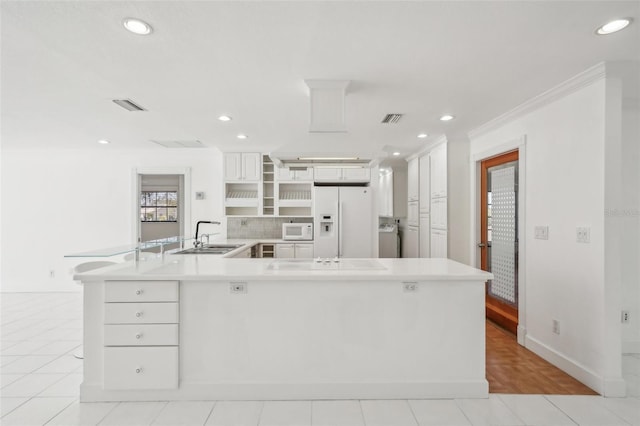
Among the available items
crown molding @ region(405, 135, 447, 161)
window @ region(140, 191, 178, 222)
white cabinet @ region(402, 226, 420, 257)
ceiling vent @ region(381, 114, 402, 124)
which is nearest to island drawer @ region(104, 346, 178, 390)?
ceiling vent @ region(381, 114, 402, 124)

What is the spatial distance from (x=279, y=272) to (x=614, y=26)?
99.8 inches

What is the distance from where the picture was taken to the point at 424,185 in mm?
5566

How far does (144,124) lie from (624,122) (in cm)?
501

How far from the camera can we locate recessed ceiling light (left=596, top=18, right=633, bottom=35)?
189 cm

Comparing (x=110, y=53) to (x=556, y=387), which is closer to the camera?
(x=110, y=53)

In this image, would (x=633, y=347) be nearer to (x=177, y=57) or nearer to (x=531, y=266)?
(x=531, y=266)

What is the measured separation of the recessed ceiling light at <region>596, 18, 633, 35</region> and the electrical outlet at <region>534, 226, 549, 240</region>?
1631mm

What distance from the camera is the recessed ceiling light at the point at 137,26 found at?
1.89 metres

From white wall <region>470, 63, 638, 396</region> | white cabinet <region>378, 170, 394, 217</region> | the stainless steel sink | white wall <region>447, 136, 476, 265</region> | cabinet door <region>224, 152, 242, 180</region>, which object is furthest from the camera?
white cabinet <region>378, 170, 394, 217</region>

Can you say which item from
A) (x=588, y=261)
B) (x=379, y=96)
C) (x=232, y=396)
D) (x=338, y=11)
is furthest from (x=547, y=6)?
(x=232, y=396)

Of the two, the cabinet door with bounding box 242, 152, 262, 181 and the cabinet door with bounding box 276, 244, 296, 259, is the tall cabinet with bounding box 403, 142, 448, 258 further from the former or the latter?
the cabinet door with bounding box 242, 152, 262, 181

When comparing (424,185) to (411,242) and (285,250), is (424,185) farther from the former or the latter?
(285,250)

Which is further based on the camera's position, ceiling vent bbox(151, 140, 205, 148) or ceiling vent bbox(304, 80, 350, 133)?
ceiling vent bbox(151, 140, 205, 148)

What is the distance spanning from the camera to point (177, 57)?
2.31 meters
